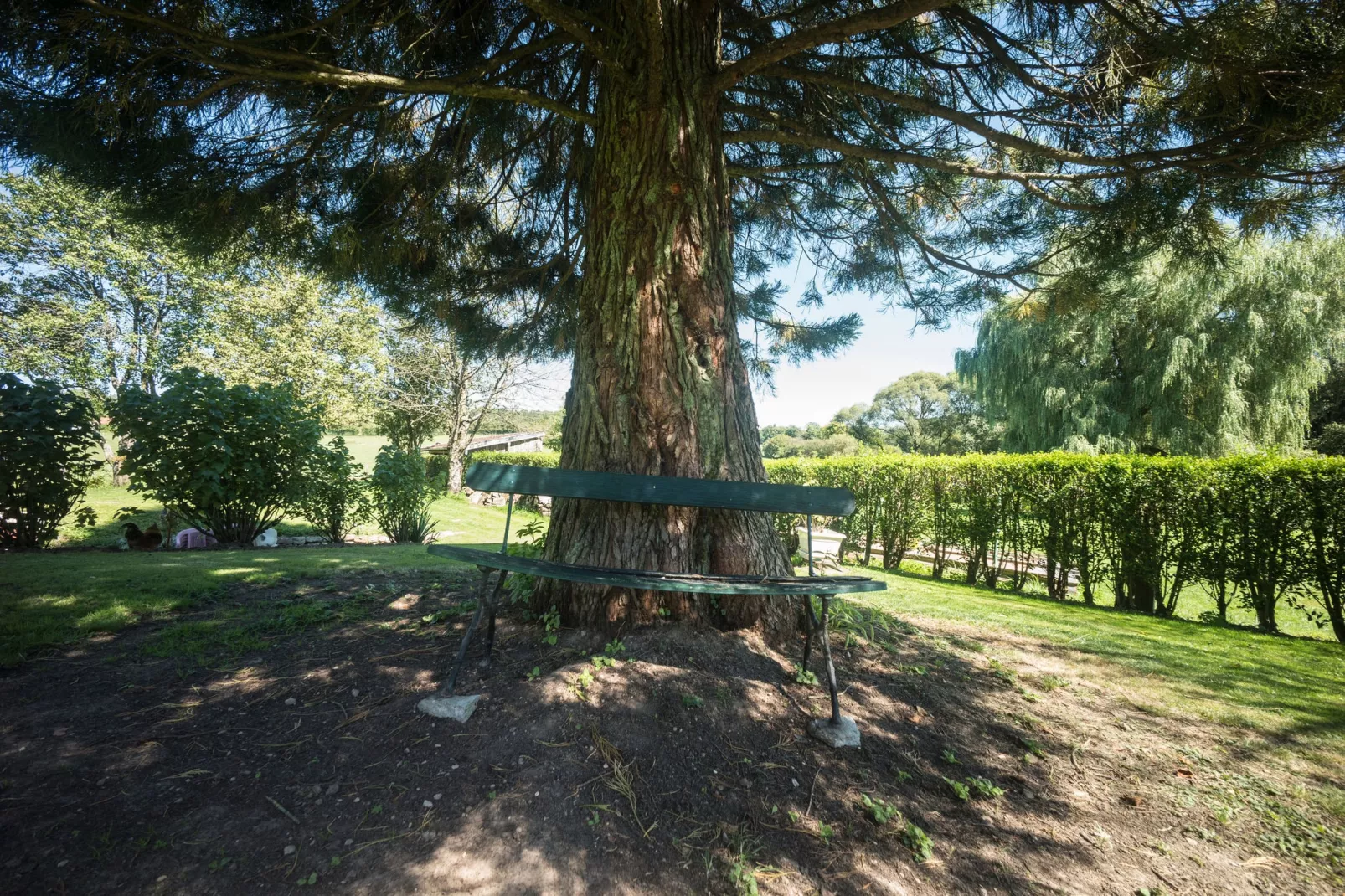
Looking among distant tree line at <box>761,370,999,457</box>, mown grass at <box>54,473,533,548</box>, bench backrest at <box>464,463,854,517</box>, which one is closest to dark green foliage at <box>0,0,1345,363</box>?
bench backrest at <box>464,463,854,517</box>

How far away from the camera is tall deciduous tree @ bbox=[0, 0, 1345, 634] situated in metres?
2.80

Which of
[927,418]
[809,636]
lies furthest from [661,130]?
[927,418]

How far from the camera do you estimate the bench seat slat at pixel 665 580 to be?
2.23 meters

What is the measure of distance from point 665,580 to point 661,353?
4.27 ft

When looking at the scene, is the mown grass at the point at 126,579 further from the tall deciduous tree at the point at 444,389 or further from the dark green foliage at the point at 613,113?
the tall deciduous tree at the point at 444,389

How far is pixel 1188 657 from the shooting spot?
3.94 metres

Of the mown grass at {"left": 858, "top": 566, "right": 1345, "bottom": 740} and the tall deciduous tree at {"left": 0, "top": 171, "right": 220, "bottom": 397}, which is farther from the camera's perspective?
the tall deciduous tree at {"left": 0, "top": 171, "right": 220, "bottom": 397}

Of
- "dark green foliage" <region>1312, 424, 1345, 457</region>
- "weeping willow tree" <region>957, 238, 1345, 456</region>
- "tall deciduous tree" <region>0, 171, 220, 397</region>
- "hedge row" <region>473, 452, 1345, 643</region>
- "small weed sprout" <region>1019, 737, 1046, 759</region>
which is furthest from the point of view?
"dark green foliage" <region>1312, 424, 1345, 457</region>

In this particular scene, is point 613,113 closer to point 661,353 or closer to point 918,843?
point 661,353

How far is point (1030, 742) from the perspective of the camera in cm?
243

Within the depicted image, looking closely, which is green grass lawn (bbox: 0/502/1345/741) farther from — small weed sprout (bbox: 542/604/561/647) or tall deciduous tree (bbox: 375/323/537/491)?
tall deciduous tree (bbox: 375/323/537/491)

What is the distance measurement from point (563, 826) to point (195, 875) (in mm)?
973

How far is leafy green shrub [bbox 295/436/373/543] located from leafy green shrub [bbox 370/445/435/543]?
208mm

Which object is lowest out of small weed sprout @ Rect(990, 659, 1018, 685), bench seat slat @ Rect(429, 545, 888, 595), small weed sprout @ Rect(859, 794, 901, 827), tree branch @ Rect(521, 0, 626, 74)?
small weed sprout @ Rect(859, 794, 901, 827)
